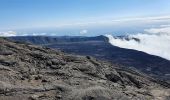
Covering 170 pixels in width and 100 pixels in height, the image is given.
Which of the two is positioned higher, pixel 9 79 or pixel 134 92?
pixel 9 79

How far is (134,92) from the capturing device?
2795 inches

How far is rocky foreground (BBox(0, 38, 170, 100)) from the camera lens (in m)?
61.2

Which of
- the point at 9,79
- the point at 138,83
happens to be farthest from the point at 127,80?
the point at 9,79

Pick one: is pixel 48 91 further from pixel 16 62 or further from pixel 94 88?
pixel 16 62

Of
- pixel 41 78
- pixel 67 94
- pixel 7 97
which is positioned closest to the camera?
pixel 7 97

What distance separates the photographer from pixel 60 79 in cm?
6944

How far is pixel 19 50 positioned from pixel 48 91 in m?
22.7

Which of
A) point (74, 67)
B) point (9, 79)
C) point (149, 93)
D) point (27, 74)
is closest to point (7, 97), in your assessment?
point (9, 79)

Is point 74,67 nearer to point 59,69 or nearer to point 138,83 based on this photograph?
point 59,69

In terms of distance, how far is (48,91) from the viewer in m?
62.2

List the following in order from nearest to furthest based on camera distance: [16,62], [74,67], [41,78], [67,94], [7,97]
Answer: [7,97]
[67,94]
[41,78]
[16,62]
[74,67]

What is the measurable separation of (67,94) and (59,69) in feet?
45.6

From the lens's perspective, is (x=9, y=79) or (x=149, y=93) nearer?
(x=9, y=79)

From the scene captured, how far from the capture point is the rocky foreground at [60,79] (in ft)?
201
